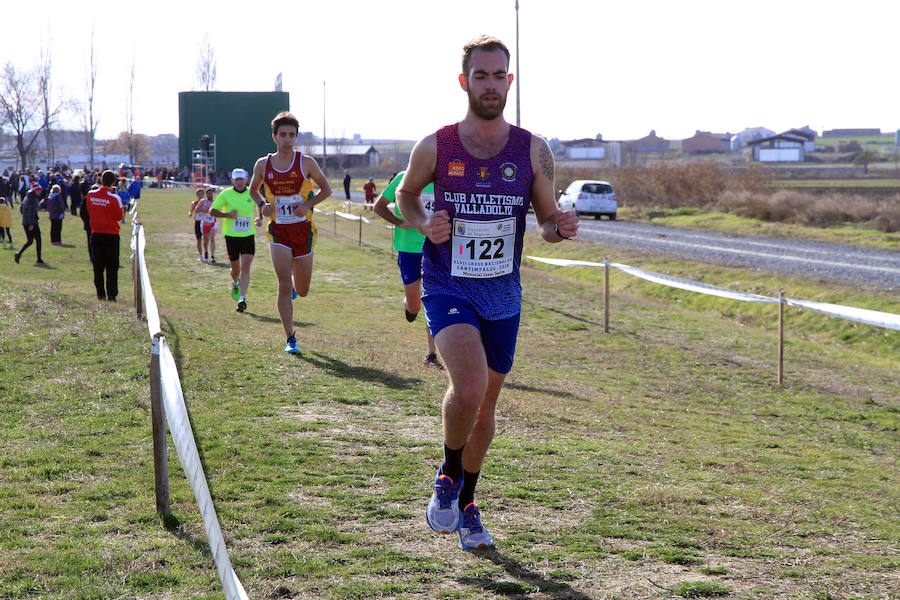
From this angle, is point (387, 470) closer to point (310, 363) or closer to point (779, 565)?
point (779, 565)

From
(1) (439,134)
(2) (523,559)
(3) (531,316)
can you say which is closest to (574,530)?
(2) (523,559)

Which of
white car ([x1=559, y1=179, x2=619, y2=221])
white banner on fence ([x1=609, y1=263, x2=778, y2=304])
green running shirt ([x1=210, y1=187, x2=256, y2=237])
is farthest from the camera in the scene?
white car ([x1=559, y1=179, x2=619, y2=221])

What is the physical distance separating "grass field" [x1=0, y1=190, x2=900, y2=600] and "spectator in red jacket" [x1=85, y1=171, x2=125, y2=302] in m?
1.48

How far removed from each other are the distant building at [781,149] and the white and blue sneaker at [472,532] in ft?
390

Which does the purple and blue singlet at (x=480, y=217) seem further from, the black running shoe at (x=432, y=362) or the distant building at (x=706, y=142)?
the distant building at (x=706, y=142)

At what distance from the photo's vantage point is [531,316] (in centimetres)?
1405

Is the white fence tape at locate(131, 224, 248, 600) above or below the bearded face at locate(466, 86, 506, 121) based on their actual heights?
below

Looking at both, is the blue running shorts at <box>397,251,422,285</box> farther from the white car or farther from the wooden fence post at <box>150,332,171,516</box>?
the white car

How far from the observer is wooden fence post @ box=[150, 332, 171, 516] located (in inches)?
171

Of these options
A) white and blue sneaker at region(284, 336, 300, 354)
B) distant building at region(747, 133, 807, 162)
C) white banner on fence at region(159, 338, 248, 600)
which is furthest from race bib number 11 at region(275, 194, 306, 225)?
distant building at region(747, 133, 807, 162)

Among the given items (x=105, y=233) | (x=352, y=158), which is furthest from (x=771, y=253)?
(x=352, y=158)

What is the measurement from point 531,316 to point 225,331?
512 centimetres

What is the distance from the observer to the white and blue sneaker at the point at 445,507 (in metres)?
4.10

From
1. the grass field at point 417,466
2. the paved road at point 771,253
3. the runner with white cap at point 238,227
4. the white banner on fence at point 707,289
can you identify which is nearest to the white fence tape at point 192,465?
the grass field at point 417,466
